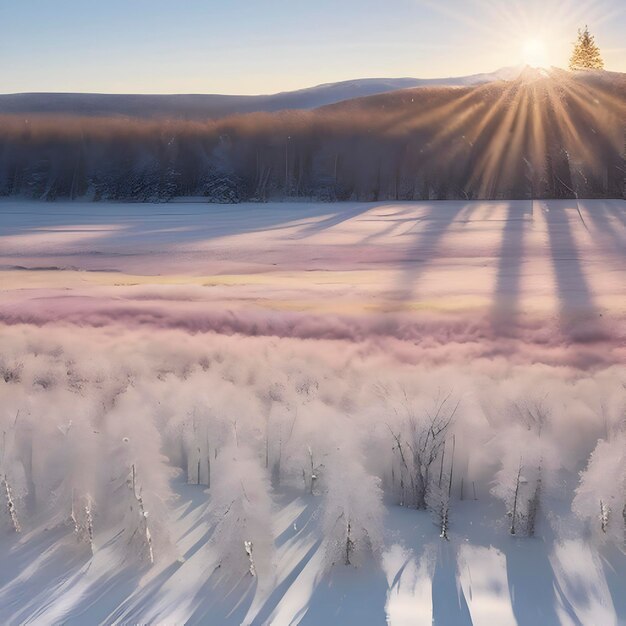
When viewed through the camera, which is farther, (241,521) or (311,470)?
(311,470)

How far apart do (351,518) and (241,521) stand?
603 mm

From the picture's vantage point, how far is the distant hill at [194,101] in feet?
174

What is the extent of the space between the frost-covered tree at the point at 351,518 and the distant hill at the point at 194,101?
4989cm

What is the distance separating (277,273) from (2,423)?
8.06 metres

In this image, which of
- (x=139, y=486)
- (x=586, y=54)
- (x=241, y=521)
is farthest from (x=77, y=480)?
(x=586, y=54)

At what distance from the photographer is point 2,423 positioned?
4691 millimetres

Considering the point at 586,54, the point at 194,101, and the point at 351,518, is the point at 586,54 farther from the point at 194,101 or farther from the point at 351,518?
the point at 351,518

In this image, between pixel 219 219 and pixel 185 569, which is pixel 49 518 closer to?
pixel 185 569

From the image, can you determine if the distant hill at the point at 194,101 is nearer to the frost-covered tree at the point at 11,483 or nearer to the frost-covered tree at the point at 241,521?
the frost-covered tree at the point at 11,483

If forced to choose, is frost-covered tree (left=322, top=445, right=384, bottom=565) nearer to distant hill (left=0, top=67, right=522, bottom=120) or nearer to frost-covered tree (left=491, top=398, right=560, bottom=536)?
frost-covered tree (left=491, top=398, right=560, bottom=536)

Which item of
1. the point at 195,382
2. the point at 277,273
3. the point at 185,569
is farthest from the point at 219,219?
the point at 185,569

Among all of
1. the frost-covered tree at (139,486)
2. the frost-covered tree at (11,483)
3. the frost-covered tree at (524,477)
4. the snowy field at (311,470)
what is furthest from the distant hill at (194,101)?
the frost-covered tree at (524,477)

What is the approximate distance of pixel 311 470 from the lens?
4520mm

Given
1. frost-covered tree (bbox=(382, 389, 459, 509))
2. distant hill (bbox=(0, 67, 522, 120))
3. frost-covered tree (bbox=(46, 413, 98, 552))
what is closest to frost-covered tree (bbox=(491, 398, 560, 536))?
frost-covered tree (bbox=(382, 389, 459, 509))
